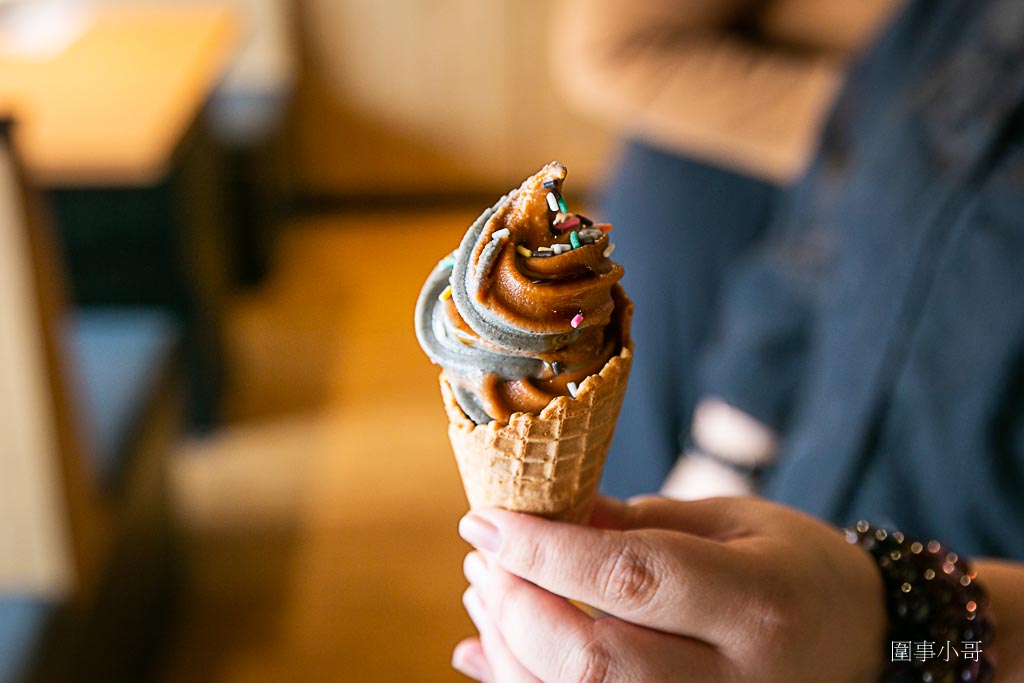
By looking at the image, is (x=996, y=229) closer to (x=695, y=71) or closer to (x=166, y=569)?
(x=695, y=71)

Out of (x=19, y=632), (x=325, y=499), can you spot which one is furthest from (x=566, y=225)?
(x=325, y=499)

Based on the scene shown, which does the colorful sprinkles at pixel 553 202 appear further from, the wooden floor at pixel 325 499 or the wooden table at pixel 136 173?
the wooden table at pixel 136 173

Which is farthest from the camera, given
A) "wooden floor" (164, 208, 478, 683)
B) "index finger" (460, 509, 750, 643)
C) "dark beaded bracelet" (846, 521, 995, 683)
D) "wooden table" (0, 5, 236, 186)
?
Answer: "wooden table" (0, 5, 236, 186)

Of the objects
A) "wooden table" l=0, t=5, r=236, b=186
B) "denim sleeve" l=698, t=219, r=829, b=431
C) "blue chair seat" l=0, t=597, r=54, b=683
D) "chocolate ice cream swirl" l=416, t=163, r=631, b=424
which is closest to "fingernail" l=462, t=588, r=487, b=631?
"chocolate ice cream swirl" l=416, t=163, r=631, b=424

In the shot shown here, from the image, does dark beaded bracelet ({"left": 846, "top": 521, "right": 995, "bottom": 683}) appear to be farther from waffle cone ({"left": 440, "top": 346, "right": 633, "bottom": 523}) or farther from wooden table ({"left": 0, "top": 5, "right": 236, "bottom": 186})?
wooden table ({"left": 0, "top": 5, "right": 236, "bottom": 186})

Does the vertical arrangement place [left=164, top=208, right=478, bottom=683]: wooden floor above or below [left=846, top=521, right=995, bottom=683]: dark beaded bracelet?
below

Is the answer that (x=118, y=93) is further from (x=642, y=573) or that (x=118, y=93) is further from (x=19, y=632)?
(x=642, y=573)
